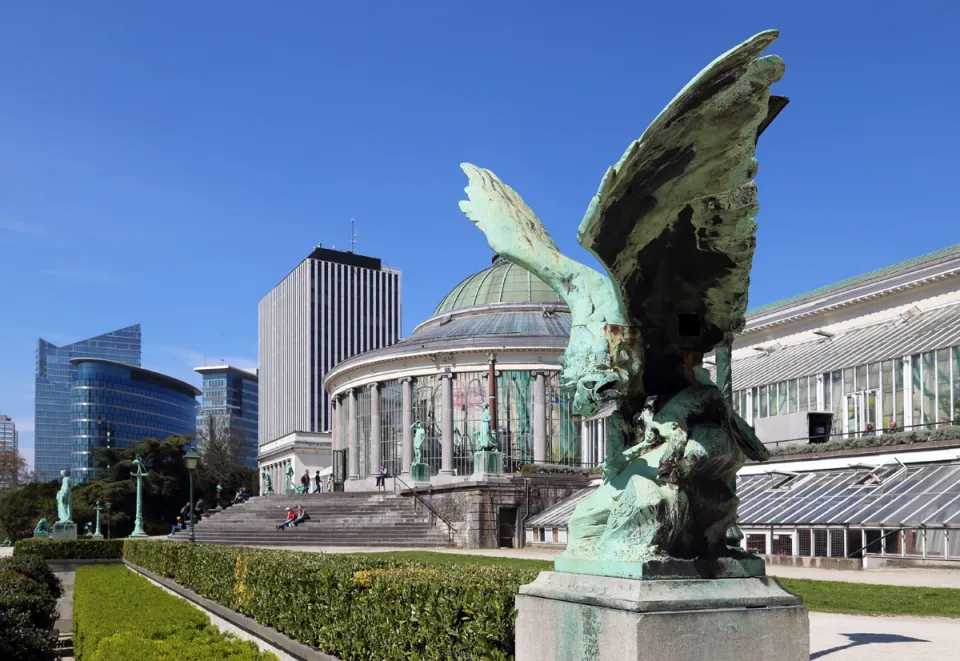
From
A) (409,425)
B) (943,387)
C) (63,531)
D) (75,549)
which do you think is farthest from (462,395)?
(943,387)

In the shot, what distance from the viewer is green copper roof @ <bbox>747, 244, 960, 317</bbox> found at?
35.0m

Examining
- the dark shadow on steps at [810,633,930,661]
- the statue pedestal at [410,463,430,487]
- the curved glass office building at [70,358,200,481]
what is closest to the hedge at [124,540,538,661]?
the dark shadow on steps at [810,633,930,661]

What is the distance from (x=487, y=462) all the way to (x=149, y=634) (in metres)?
27.3

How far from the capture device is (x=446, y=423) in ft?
171

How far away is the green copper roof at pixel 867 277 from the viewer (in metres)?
35.0

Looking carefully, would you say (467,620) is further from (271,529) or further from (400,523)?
(271,529)

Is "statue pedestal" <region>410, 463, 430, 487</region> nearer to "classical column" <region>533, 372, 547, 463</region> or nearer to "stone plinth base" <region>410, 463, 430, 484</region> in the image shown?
"stone plinth base" <region>410, 463, 430, 484</region>

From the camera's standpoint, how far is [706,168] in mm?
4863

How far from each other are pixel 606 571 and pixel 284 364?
513 ft

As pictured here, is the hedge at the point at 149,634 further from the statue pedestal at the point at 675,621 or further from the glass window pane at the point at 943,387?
the glass window pane at the point at 943,387

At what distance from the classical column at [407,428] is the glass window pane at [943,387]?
30.3 metres

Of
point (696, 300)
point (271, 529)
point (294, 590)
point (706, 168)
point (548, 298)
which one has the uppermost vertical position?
point (548, 298)

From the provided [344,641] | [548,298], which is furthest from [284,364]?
[344,641]

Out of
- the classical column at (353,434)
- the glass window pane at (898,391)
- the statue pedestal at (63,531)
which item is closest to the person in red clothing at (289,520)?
the statue pedestal at (63,531)
